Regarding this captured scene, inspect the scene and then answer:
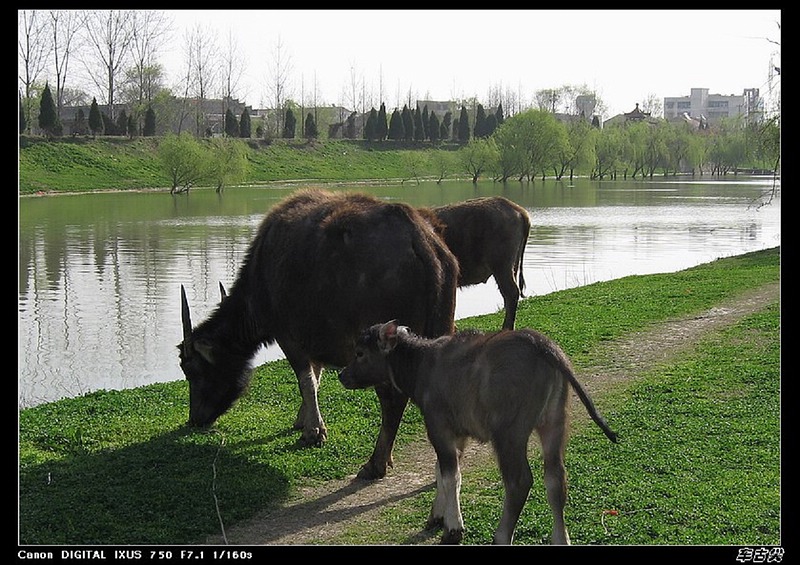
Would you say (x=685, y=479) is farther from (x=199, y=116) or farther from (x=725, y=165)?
(x=725, y=165)

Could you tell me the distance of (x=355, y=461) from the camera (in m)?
7.37

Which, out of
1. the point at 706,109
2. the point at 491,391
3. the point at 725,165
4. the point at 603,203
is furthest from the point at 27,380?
the point at 706,109

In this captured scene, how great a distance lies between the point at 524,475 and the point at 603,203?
47.4 m

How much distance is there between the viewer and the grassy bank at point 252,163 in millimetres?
60531

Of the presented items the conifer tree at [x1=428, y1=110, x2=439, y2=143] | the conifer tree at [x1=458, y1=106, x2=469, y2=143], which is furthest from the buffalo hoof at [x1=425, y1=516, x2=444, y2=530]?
the conifer tree at [x1=458, y1=106, x2=469, y2=143]

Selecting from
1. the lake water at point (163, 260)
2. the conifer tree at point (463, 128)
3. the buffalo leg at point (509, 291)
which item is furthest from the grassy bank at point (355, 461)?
the conifer tree at point (463, 128)

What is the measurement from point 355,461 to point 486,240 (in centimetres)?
608

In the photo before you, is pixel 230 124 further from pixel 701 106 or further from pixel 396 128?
pixel 701 106

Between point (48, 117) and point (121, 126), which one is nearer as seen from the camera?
point (48, 117)

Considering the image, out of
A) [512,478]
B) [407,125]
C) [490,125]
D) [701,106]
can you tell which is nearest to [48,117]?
[407,125]

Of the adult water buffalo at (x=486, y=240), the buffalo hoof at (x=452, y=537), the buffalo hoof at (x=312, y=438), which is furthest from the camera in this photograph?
the adult water buffalo at (x=486, y=240)

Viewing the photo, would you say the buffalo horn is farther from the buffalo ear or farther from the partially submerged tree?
the partially submerged tree

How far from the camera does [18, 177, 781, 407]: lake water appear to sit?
13359 millimetres

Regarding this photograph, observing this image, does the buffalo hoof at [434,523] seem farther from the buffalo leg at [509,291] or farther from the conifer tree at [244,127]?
the conifer tree at [244,127]
